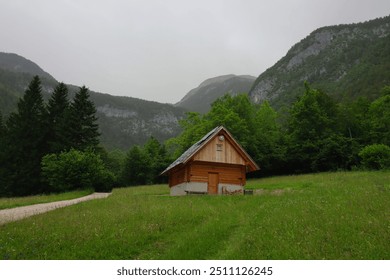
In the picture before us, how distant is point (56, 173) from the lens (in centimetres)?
4475

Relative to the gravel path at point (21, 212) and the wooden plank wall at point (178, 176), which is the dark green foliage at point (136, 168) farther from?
the gravel path at point (21, 212)

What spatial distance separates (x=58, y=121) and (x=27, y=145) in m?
6.94

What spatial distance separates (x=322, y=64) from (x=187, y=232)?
176m

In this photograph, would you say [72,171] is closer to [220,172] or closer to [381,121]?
[220,172]

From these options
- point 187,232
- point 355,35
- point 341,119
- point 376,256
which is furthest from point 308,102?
point 355,35

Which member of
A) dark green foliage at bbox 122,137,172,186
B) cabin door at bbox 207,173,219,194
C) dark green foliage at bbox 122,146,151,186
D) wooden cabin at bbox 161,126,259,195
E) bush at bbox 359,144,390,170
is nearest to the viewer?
wooden cabin at bbox 161,126,259,195

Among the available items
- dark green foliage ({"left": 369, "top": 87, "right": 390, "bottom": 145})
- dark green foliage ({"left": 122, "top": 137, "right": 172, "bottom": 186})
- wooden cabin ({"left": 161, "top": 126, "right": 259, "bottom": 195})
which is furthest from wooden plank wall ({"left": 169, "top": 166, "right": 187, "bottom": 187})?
dark green foliage ({"left": 122, "top": 137, "right": 172, "bottom": 186})

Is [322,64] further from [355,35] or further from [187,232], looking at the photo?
[187,232]

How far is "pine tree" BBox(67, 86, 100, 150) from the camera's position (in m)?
57.4

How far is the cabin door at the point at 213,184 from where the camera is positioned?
35219mm

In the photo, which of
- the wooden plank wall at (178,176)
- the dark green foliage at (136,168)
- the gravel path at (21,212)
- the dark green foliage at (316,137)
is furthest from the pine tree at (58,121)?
the dark green foliage at (316,137)

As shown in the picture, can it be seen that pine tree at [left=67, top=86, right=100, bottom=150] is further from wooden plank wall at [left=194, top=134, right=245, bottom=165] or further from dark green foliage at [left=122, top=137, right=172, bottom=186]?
wooden plank wall at [left=194, top=134, right=245, bottom=165]

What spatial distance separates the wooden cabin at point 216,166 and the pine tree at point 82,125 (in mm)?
26354

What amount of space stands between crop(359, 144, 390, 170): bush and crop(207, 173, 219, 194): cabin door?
19201 millimetres
